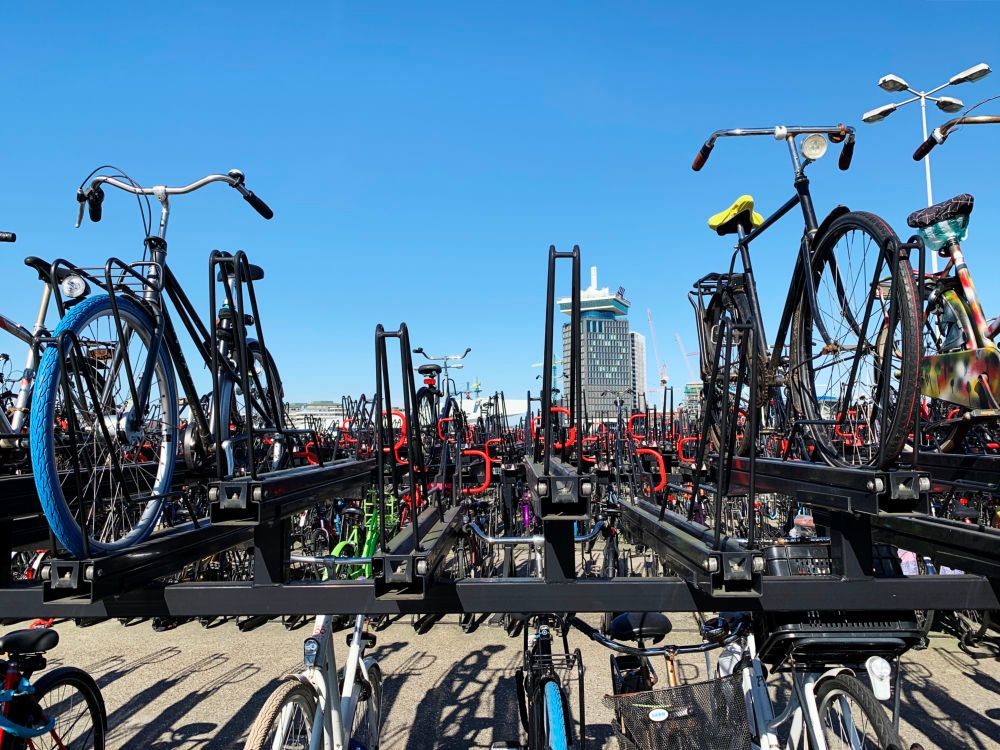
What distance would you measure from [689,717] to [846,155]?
370cm

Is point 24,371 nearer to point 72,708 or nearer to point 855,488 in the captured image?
point 72,708

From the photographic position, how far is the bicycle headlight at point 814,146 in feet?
12.8

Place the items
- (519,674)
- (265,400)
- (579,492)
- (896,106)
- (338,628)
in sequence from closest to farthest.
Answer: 1. (579,492)
2. (519,674)
3. (265,400)
4. (896,106)
5. (338,628)

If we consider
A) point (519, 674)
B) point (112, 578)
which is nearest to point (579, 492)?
point (112, 578)

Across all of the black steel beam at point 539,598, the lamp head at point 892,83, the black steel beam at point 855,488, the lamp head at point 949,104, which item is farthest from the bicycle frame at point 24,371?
the lamp head at point 892,83

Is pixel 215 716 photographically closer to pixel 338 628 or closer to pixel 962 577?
pixel 338 628

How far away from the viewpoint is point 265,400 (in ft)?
12.0

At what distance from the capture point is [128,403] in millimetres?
3033

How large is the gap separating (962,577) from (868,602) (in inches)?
11.6

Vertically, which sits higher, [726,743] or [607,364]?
[607,364]

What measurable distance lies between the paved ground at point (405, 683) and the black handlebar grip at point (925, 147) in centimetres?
355

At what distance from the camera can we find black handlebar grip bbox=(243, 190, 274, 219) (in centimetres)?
386

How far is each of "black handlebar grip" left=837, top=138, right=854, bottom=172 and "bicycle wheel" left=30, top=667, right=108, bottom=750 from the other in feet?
17.6

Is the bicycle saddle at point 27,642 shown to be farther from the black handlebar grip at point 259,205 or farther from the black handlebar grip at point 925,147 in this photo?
the black handlebar grip at point 925,147
